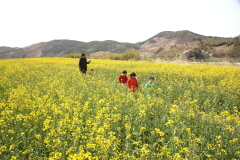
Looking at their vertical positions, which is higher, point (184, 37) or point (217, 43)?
point (184, 37)

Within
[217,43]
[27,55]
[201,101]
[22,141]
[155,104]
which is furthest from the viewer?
[27,55]

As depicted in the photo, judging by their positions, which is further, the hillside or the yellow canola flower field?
the hillside

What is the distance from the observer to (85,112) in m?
5.57

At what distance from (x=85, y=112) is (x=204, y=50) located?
3978 centimetres

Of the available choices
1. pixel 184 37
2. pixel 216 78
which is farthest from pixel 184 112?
pixel 184 37

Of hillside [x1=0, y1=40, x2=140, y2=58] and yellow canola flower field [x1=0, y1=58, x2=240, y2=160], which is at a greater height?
hillside [x1=0, y1=40, x2=140, y2=58]

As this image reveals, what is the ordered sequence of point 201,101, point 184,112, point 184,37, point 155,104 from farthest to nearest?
point 184,37, point 201,101, point 155,104, point 184,112

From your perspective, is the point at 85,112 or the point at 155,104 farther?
the point at 155,104

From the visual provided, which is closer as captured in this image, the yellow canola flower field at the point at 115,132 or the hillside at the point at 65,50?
Result: the yellow canola flower field at the point at 115,132

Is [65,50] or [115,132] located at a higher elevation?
[65,50]

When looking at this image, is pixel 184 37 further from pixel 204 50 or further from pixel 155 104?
pixel 155 104

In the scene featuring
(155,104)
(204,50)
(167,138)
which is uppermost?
(204,50)

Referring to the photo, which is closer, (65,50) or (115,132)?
(115,132)

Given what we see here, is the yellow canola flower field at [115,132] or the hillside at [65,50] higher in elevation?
the hillside at [65,50]
